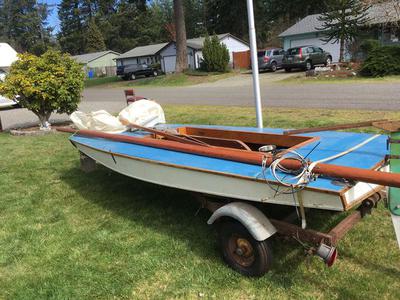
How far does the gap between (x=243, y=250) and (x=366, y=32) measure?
30.2m

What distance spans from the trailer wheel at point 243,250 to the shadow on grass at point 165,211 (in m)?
0.14

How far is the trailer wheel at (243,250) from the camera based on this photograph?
3172 mm

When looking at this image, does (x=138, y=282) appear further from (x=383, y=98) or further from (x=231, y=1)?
(x=231, y=1)

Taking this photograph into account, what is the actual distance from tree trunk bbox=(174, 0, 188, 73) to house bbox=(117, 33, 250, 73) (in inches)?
366

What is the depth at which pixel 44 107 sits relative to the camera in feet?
34.3

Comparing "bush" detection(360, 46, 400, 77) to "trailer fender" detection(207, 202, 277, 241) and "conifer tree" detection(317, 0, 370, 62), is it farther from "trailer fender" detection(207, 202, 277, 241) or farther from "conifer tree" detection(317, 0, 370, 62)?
"trailer fender" detection(207, 202, 277, 241)

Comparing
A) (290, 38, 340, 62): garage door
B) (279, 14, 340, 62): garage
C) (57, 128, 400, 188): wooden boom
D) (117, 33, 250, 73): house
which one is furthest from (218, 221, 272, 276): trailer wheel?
(117, 33, 250, 73): house

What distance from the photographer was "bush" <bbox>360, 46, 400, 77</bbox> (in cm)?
1766

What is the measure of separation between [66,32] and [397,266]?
93.5 meters

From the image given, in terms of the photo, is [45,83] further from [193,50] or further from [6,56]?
[193,50]

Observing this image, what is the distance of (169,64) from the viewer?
45125 mm

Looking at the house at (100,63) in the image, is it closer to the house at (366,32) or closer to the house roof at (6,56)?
the house at (366,32)

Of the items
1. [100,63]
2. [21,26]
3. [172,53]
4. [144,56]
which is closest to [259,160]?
[172,53]

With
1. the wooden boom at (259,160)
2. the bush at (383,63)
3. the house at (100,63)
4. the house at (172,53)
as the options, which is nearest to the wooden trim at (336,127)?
the wooden boom at (259,160)
